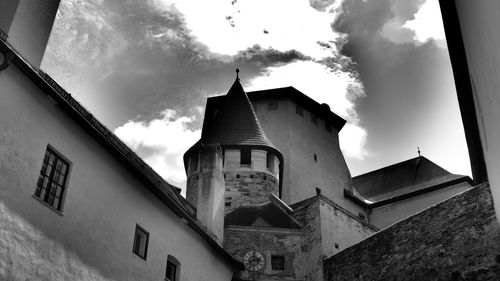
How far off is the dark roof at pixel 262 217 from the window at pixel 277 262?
133 centimetres

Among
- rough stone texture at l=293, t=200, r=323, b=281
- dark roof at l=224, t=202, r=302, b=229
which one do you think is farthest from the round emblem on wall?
rough stone texture at l=293, t=200, r=323, b=281

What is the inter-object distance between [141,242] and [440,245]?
7.89 metres

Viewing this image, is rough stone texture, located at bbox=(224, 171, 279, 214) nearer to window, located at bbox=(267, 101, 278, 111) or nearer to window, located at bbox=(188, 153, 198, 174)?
window, located at bbox=(188, 153, 198, 174)

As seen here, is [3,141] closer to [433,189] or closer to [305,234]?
[305,234]

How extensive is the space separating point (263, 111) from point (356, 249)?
611 inches

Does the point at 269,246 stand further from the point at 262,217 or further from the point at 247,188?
the point at 247,188

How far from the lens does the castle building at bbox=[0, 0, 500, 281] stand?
10.1 meters

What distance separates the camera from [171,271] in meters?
14.5

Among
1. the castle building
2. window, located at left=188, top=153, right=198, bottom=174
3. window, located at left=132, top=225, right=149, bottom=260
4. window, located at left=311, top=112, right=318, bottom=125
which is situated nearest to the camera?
the castle building

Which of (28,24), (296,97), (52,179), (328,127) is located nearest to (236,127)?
(296,97)

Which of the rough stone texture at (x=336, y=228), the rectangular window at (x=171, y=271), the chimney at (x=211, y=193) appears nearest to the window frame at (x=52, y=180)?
the rectangular window at (x=171, y=271)

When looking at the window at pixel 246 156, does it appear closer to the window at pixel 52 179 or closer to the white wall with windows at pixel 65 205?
the white wall with windows at pixel 65 205

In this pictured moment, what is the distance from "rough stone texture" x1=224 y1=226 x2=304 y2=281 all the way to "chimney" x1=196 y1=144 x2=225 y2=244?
887 millimetres

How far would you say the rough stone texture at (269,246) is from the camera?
20.7 meters
